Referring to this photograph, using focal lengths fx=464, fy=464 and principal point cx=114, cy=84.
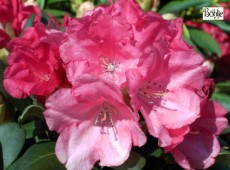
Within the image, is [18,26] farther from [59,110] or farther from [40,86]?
[59,110]

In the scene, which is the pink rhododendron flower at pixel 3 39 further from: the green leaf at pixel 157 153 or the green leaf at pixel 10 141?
the green leaf at pixel 157 153

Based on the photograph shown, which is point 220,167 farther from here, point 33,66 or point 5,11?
point 5,11

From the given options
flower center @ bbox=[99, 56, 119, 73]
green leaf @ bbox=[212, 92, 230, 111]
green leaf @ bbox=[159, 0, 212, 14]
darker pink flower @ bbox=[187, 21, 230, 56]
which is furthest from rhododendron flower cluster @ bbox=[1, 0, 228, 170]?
darker pink flower @ bbox=[187, 21, 230, 56]

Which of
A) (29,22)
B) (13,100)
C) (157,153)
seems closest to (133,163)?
(157,153)

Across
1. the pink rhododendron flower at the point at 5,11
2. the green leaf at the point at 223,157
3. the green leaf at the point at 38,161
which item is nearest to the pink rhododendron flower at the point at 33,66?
the green leaf at the point at 38,161

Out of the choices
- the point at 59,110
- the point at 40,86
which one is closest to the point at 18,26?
the point at 40,86
